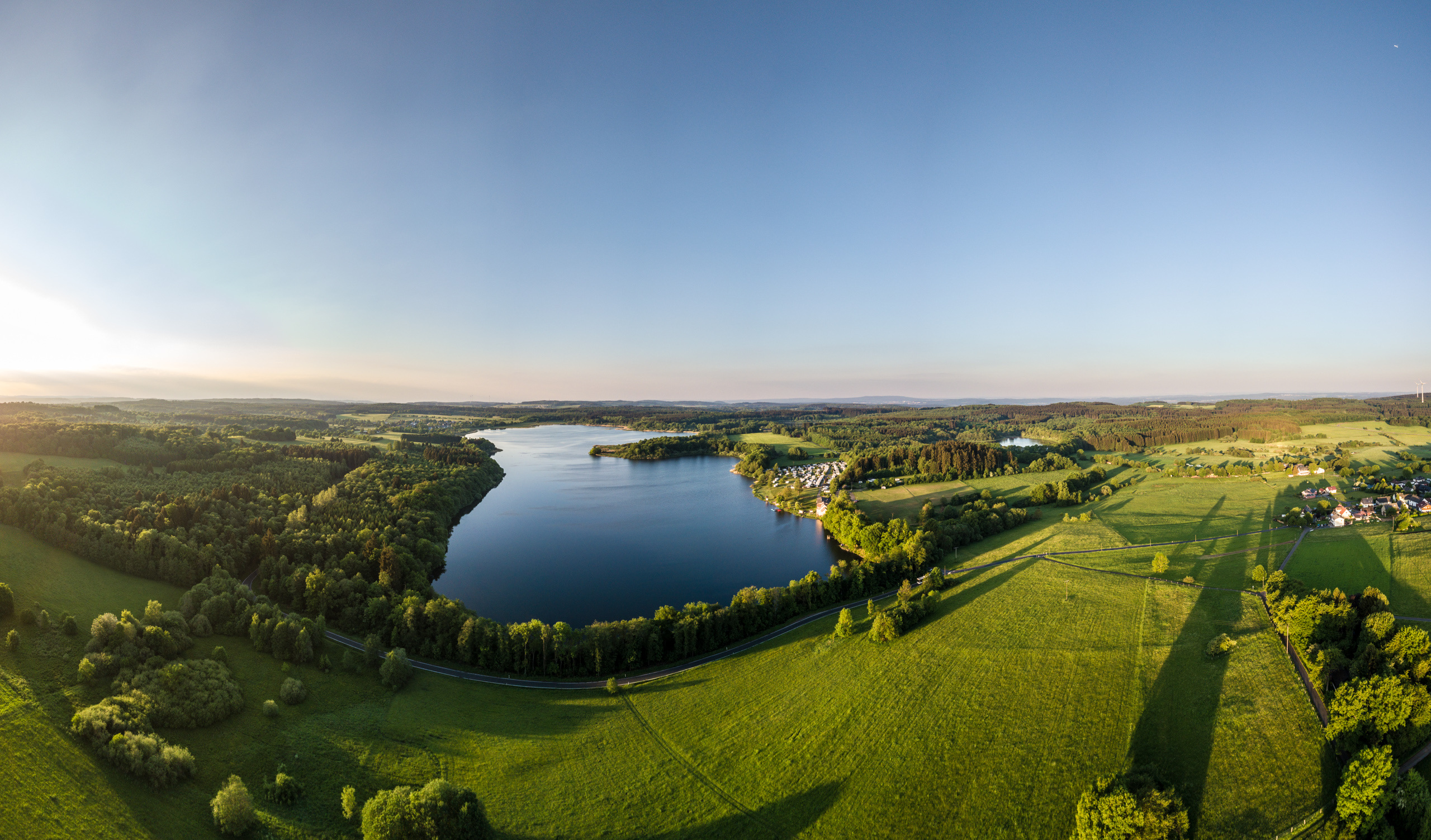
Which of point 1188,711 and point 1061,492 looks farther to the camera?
point 1061,492

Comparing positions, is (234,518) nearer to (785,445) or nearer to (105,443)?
(105,443)

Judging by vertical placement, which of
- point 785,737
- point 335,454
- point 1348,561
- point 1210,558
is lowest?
point 785,737

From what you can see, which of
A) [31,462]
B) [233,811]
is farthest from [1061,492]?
[31,462]

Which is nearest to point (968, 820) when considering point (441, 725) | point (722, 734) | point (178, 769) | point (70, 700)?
point (722, 734)

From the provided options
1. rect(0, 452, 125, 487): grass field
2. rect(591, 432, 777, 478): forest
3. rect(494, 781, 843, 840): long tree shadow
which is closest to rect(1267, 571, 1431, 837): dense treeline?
rect(494, 781, 843, 840): long tree shadow

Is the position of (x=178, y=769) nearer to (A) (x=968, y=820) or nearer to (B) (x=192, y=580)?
(B) (x=192, y=580)

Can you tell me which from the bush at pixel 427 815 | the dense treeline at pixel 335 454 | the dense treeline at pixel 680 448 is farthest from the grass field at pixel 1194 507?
the dense treeline at pixel 335 454

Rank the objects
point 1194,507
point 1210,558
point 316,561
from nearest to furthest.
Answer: point 1210,558 → point 316,561 → point 1194,507

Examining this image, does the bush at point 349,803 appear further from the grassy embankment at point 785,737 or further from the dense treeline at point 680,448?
the dense treeline at point 680,448
